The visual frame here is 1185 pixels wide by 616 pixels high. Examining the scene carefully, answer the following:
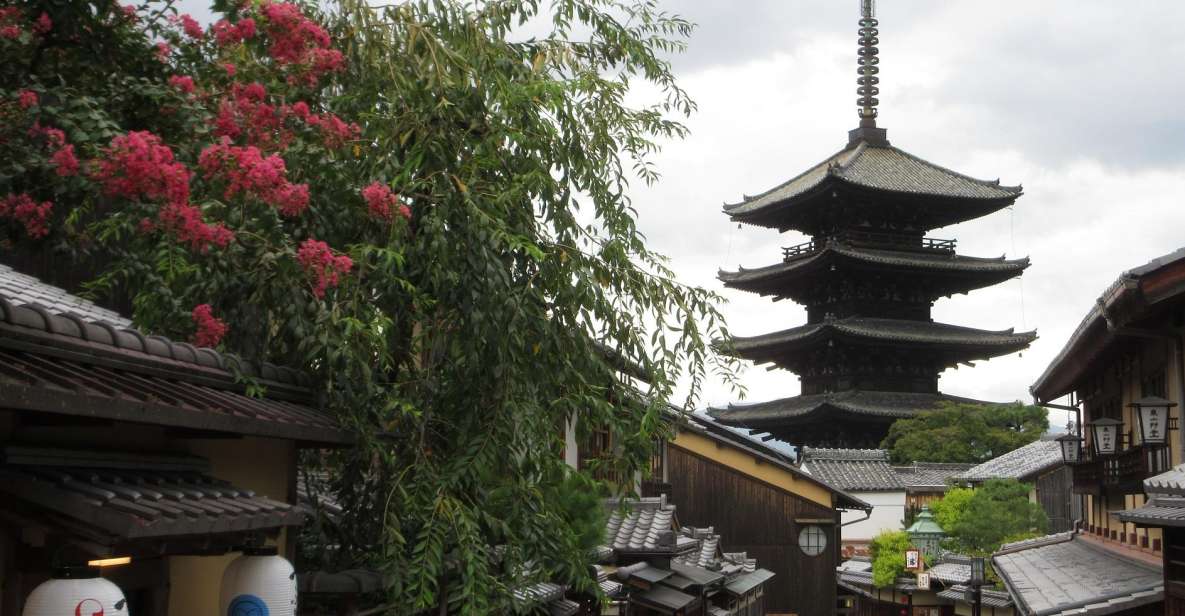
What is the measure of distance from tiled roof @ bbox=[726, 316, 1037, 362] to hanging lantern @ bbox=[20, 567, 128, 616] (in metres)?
42.6

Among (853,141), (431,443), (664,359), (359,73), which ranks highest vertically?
(853,141)

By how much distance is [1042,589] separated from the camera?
1831 centimetres

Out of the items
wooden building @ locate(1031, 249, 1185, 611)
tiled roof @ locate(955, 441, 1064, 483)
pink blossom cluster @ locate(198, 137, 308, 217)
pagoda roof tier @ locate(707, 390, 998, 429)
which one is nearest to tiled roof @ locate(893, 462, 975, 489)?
tiled roof @ locate(955, 441, 1064, 483)

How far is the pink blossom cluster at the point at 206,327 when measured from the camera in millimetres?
7633

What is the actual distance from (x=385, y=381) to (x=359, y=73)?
7.07ft

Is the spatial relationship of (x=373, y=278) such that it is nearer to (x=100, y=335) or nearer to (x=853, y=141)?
(x=100, y=335)

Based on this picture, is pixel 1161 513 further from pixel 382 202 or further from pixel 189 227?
pixel 189 227

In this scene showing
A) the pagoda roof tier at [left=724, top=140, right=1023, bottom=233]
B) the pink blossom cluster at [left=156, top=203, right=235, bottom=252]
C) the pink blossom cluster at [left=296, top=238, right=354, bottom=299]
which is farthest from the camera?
the pagoda roof tier at [left=724, top=140, right=1023, bottom=233]

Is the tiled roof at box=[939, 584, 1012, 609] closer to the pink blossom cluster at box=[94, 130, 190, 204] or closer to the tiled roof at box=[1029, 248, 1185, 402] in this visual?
the tiled roof at box=[1029, 248, 1185, 402]

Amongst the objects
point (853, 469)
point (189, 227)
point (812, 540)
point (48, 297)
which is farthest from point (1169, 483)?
point (853, 469)

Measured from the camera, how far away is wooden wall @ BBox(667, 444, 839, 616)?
31.9m

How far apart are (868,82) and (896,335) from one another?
1193cm

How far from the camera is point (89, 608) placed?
5012 mm

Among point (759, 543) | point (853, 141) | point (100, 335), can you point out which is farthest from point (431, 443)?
point (853, 141)
